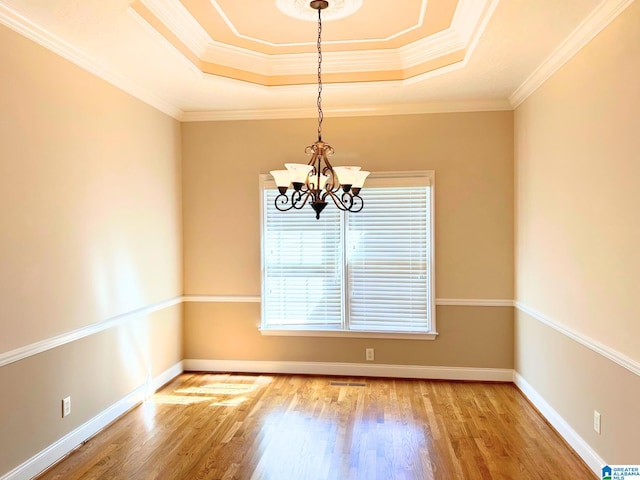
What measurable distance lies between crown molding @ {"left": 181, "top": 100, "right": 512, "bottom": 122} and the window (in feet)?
2.09

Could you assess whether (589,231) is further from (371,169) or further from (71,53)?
(71,53)

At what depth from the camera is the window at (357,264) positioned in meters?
4.27

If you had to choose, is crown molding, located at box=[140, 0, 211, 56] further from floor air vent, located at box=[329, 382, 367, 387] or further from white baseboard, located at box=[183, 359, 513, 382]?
floor air vent, located at box=[329, 382, 367, 387]

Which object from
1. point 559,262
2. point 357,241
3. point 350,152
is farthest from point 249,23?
point 559,262

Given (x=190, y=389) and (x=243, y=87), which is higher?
(x=243, y=87)

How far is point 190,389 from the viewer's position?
4074mm

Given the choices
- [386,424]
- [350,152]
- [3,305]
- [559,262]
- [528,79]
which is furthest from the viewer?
[350,152]

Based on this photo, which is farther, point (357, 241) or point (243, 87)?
point (357, 241)

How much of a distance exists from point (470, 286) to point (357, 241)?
120 cm

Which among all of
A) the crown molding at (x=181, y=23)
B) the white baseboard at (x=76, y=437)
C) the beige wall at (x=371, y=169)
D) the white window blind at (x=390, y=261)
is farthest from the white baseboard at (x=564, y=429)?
the crown molding at (x=181, y=23)

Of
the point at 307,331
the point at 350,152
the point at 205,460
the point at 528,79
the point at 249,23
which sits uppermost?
the point at 249,23

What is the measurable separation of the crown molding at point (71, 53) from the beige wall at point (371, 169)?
0.73 meters

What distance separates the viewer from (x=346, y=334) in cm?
439

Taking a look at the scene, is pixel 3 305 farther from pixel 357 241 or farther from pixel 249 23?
pixel 357 241
